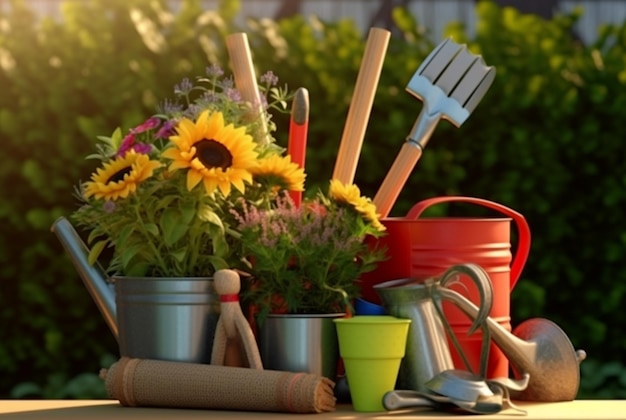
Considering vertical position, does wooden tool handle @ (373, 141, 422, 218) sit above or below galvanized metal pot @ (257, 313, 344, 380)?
above

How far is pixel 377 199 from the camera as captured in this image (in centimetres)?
200

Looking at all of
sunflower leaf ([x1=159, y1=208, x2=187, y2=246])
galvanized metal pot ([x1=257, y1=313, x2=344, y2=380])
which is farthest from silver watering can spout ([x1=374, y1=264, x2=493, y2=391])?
sunflower leaf ([x1=159, y1=208, x2=187, y2=246])

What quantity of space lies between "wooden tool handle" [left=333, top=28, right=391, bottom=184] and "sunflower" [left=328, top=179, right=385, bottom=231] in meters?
0.16

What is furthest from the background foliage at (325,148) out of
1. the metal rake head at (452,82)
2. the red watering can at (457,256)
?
the red watering can at (457,256)

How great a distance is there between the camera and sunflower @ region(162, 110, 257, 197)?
1.76m

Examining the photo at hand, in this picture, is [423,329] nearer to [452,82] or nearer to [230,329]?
[230,329]

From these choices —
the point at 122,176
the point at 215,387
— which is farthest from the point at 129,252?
the point at 215,387

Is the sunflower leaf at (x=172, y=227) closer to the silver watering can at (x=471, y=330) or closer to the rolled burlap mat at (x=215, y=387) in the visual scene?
the rolled burlap mat at (x=215, y=387)

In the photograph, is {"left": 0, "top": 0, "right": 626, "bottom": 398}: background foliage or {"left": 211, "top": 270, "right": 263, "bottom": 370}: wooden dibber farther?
{"left": 0, "top": 0, "right": 626, "bottom": 398}: background foliage

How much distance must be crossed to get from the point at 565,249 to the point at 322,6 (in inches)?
155

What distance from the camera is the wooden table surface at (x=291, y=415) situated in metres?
1.70

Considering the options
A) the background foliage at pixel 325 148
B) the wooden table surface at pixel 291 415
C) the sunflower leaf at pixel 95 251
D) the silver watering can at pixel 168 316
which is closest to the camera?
the wooden table surface at pixel 291 415

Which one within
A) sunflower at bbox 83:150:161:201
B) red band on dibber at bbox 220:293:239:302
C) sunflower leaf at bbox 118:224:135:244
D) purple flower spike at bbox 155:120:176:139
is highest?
purple flower spike at bbox 155:120:176:139

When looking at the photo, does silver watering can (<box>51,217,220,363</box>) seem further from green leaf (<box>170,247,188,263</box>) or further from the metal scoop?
the metal scoop
